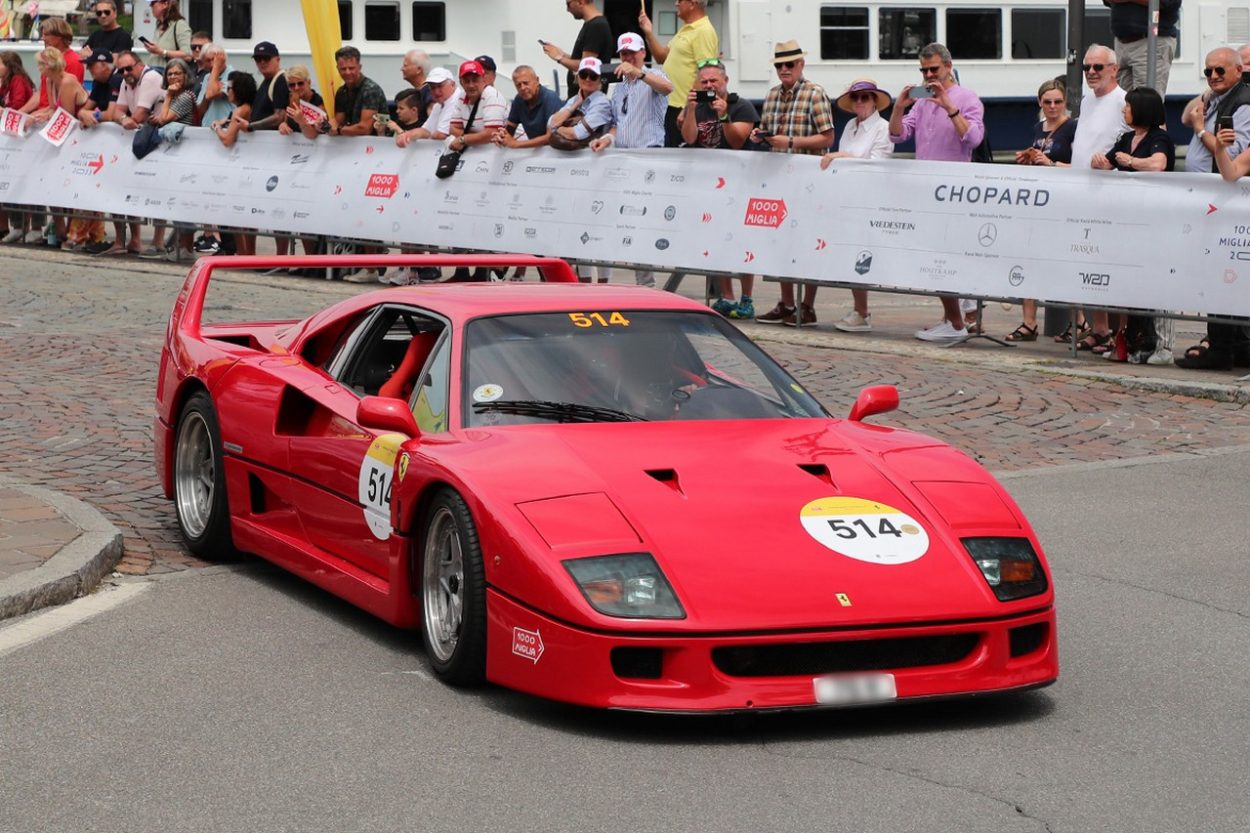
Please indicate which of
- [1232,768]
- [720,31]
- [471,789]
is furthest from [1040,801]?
[720,31]

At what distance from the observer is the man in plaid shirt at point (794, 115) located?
1484cm

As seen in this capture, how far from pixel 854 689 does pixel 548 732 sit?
833mm

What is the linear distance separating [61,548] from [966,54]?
27282mm

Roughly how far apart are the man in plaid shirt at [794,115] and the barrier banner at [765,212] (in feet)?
0.78

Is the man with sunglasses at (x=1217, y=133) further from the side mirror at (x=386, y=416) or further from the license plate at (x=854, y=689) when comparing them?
the license plate at (x=854, y=689)

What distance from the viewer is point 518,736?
5.32m

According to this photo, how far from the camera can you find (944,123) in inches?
567

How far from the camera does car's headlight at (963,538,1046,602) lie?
562 cm

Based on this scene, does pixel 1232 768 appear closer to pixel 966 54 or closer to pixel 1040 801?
pixel 1040 801

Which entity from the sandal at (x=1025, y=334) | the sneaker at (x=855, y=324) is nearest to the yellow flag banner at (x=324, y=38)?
the sneaker at (x=855, y=324)

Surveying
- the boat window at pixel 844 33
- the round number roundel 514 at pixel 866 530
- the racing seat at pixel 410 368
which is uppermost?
the boat window at pixel 844 33

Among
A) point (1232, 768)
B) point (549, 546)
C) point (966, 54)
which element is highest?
point (966, 54)

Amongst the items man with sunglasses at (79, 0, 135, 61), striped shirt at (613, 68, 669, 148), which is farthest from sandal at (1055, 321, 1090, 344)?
man with sunglasses at (79, 0, 135, 61)

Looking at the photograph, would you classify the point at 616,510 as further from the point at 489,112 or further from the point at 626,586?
the point at 489,112
